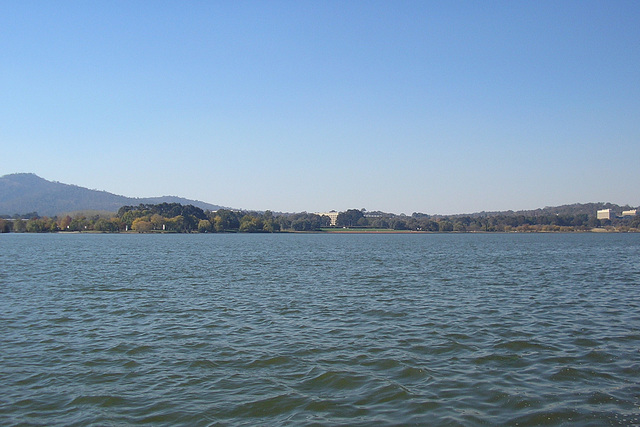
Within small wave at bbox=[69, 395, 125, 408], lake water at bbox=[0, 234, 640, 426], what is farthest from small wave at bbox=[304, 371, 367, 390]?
small wave at bbox=[69, 395, 125, 408]

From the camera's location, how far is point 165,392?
43.3ft

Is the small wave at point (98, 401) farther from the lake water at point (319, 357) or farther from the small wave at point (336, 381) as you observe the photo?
the small wave at point (336, 381)

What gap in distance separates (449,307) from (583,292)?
40.5 feet

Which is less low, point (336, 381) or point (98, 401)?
point (336, 381)

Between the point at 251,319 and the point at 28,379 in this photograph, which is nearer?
the point at 28,379

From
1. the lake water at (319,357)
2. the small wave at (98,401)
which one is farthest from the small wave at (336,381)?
the small wave at (98,401)

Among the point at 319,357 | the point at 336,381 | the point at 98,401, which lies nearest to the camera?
the point at 98,401

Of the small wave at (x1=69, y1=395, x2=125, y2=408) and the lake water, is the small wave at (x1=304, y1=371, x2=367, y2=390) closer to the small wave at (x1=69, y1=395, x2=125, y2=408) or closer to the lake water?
the lake water

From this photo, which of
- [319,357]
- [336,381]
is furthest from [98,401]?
[319,357]

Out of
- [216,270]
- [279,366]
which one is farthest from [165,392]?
[216,270]

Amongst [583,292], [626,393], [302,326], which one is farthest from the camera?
[583,292]

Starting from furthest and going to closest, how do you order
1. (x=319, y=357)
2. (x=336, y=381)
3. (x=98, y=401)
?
1. (x=319, y=357)
2. (x=336, y=381)
3. (x=98, y=401)

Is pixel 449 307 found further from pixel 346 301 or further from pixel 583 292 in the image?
pixel 583 292

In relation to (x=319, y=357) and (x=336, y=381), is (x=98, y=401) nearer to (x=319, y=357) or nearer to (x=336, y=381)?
(x=336, y=381)
